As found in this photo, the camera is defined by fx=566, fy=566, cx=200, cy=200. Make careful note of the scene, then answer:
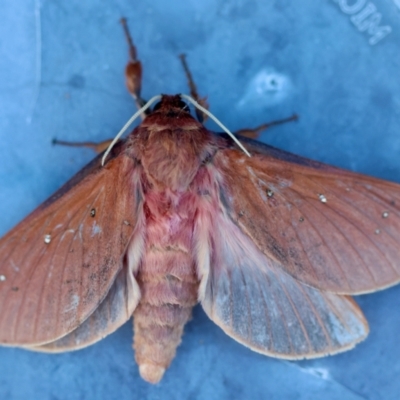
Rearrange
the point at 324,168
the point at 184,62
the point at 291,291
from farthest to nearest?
the point at 184,62 → the point at 291,291 → the point at 324,168

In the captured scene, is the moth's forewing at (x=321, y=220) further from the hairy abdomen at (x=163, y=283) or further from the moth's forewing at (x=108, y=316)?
the moth's forewing at (x=108, y=316)

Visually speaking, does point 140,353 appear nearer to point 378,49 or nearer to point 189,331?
point 189,331

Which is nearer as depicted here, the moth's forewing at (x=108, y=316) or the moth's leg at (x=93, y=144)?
the moth's forewing at (x=108, y=316)

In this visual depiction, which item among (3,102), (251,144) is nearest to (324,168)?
(251,144)

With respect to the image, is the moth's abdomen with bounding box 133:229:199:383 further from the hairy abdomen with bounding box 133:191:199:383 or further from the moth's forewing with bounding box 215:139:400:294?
the moth's forewing with bounding box 215:139:400:294

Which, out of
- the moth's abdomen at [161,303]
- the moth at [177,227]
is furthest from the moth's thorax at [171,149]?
the moth's abdomen at [161,303]
